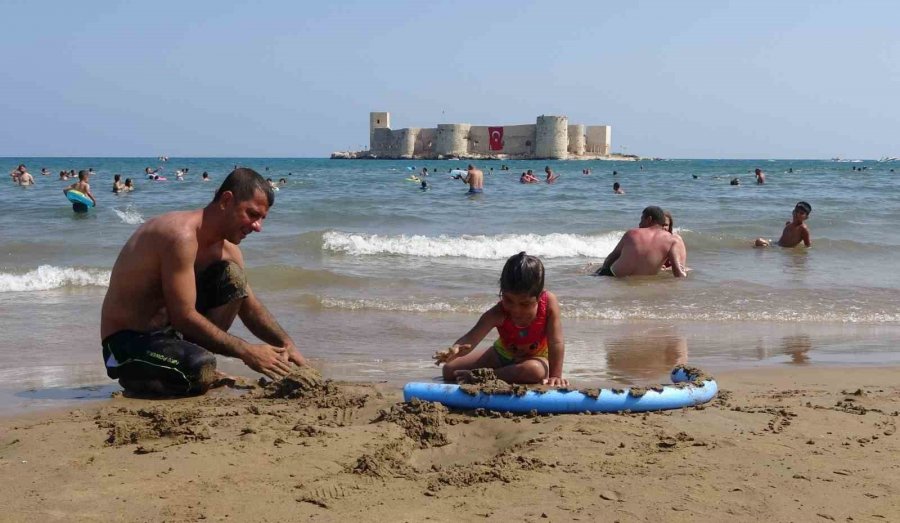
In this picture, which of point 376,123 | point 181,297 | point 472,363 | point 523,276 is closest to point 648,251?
point 472,363

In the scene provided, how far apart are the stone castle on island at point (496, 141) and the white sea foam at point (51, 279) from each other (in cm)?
8347

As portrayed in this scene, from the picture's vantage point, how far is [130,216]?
63.0 feet

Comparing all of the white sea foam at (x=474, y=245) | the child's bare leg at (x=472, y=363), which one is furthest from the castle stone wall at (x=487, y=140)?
the child's bare leg at (x=472, y=363)

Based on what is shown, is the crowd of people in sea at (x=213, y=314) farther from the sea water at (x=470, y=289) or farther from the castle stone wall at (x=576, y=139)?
the castle stone wall at (x=576, y=139)

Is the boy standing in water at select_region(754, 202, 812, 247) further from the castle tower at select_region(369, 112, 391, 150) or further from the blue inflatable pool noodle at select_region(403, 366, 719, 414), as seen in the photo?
the castle tower at select_region(369, 112, 391, 150)

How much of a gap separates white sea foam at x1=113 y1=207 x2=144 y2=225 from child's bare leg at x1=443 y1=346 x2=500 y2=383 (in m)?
14.2

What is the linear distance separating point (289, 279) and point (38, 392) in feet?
17.9

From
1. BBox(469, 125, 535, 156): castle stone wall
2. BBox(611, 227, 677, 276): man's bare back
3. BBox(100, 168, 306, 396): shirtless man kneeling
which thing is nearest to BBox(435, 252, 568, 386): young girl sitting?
BBox(100, 168, 306, 396): shirtless man kneeling

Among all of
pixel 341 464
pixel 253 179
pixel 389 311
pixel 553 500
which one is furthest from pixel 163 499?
pixel 389 311

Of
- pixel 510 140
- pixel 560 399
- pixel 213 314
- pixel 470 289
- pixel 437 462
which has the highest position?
pixel 510 140

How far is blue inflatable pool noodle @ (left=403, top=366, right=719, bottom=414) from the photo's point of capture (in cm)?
420

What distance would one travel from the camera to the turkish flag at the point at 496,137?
9731 centimetres

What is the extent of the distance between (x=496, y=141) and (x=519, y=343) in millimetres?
94004

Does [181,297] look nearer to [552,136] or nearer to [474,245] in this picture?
[474,245]
